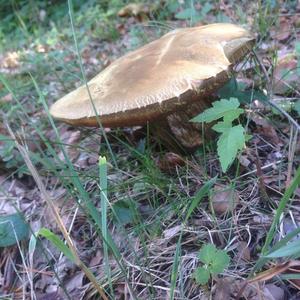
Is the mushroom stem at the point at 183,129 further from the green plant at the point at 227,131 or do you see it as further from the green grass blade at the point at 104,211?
the green grass blade at the point at 104,211

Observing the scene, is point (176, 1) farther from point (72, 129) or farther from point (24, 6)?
point (24, 6)

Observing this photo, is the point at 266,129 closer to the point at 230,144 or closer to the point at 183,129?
the point at 183,129

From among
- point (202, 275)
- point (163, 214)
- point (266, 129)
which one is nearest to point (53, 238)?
point (202, 275)

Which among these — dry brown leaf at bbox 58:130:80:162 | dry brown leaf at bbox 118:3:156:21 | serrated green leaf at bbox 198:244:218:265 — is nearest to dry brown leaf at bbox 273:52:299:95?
serrated green leaf at bbox 198:244:218:265

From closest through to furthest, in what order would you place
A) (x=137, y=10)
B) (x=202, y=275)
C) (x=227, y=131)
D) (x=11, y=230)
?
(x=202, y=275)
(x=227, y=131)
(x=11, y=230)
(x=137, y=10)

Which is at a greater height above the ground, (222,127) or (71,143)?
(222,127)

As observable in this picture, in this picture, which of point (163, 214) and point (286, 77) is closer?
point (163, 214)

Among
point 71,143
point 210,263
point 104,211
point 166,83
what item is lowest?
point 71,143

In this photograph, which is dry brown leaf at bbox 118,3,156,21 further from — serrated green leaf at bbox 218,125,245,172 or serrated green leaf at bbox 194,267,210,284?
serrated green leaf at bbox 194,267,210,284
